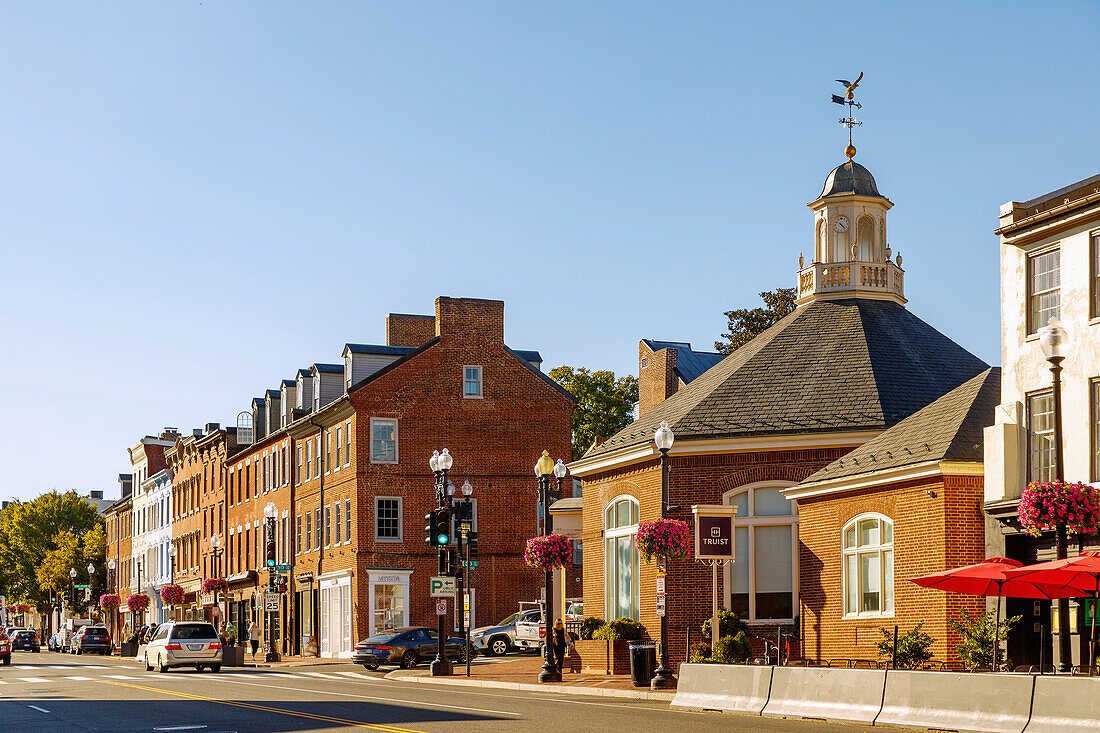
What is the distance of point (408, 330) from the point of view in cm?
6309

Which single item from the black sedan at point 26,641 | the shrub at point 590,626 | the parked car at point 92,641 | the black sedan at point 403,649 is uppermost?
the shrub at point 590,626

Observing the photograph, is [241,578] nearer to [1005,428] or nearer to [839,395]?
[839,395]

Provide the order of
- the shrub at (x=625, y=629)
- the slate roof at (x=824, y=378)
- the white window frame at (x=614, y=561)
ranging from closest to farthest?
1. the slate roof at (x=824, y=378)
2. the shrub at (x=625, y=629)
3. the white window frame at (x=614, y=561)

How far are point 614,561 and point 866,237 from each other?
11.8 metres

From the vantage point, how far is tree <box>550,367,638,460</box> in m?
76.8

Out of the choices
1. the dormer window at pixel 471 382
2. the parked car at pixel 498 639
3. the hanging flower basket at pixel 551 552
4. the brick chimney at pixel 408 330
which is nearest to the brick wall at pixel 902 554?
the hanging flower basket at pixel 551 552

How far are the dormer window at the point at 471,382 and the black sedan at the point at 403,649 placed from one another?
14.8 metres

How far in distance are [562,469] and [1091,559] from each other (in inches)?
845

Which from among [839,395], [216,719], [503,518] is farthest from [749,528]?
[503,518]

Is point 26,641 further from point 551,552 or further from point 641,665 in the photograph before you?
point 641,665

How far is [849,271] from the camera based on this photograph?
39.4 metres

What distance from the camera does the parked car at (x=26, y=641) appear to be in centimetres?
8638

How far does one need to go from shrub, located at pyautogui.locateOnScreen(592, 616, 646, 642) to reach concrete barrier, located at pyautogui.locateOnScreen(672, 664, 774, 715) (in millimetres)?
8891

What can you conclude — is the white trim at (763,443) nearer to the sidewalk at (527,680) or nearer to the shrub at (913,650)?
the sidewalk at (527,680)
